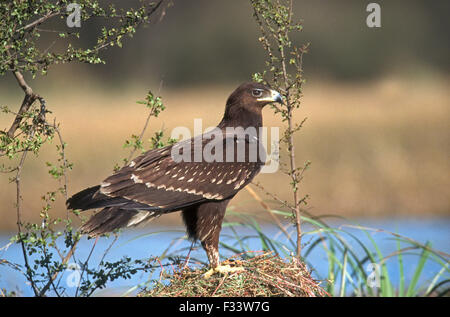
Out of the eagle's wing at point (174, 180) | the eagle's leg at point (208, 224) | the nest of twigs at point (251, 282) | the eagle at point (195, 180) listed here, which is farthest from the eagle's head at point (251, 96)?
the nest of twigs at point (251, 282)

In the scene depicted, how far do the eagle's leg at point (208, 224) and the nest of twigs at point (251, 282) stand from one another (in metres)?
0.44

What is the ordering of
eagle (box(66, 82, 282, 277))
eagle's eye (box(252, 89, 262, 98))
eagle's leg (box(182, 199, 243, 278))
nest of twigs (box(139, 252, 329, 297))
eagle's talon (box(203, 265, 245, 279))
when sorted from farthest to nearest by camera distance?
eagle's eye (box(252, 89, 262, 98)) < eagle's leg (box(182, 199, 243, 278)) < eagle (box(66, 82, 282, 277)) < eagle's talon (box(203, 265, 245, 279)) < nest of twigs (box(139, 252, 329, 297))

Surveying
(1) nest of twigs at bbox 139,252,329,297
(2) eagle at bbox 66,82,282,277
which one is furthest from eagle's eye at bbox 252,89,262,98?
(1) nest of twigs at bbox 139,252,329,297

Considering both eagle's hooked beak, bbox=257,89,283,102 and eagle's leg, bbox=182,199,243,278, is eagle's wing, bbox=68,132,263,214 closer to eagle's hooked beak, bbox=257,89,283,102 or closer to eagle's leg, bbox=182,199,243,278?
eagle's leg, bbox=182,199,243,278

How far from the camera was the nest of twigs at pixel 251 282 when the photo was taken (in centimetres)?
335

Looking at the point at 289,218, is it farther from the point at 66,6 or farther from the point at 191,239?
the point at 66,6

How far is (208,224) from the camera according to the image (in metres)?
4.07

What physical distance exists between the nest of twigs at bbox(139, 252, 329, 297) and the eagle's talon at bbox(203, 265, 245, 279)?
29 millimetres

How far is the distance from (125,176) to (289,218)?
47.7 inches

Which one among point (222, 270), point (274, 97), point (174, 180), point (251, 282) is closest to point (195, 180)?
point (174, 180)

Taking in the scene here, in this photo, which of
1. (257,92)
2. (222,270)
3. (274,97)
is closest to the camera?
(222,270)

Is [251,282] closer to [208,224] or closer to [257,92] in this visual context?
[208,224]

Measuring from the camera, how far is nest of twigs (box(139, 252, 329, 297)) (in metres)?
3.35

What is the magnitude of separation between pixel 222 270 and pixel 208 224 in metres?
0.46
